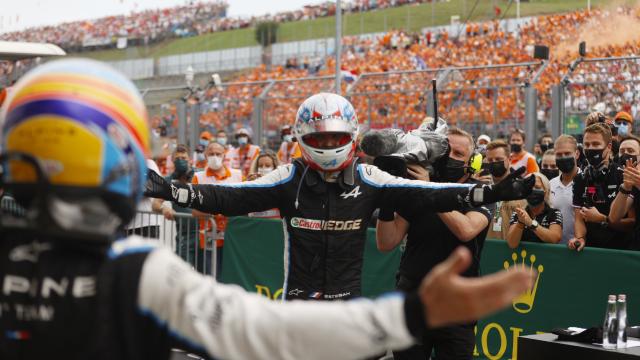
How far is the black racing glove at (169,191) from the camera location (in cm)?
500

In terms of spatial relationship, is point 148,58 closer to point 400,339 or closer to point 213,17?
point 213,17

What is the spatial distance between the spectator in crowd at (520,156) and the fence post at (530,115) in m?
0.84

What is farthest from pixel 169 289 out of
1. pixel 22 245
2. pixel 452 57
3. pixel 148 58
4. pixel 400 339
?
pixel 148 58

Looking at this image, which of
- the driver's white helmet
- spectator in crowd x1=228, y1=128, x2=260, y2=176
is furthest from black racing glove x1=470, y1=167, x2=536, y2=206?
spectator in crowd x1=228, y1=128, x2=260, y2=176

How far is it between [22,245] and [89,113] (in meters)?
0.32

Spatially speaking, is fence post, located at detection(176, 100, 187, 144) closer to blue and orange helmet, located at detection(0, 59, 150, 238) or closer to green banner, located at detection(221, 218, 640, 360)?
green banner, located at detection(221, 218, 640, 360)

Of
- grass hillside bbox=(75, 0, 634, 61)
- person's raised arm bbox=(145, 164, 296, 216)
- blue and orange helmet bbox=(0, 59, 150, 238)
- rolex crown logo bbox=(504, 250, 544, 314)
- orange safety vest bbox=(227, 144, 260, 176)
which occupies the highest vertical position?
grass hillside bbox=(75, 0, 634, 61)

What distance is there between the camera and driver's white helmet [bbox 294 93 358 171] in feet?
16.2

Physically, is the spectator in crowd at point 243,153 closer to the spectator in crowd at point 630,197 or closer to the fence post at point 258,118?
the fence post at point 258,118

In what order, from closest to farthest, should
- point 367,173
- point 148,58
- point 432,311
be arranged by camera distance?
point 432,311 < point 367,173 < point 148,58

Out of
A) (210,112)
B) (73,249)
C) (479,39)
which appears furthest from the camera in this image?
(479,39)

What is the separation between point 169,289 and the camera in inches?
73.4

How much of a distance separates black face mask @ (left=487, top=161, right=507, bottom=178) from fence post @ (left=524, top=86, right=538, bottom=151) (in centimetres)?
551

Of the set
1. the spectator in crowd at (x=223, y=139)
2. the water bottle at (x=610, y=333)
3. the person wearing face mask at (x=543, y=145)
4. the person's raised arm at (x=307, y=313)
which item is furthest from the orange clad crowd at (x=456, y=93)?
the person's raised arm at (x=307, y=313)
